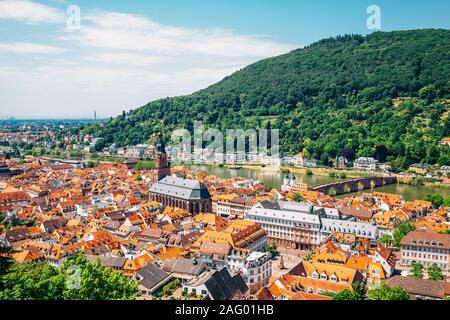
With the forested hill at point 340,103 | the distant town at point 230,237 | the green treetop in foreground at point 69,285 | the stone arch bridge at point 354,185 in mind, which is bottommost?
the stone arch bridge at point 354,185

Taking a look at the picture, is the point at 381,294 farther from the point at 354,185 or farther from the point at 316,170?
the point at 316,170

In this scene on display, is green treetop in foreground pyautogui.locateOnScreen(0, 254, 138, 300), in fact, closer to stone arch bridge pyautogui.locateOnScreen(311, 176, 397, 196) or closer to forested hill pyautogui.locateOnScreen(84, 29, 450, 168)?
stone arch bridge pyautogui.locateOnScreen(311, 176, 397, 196)

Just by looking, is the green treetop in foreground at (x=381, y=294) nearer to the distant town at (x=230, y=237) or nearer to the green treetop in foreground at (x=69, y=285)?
the distant town at (x=230, y=237)

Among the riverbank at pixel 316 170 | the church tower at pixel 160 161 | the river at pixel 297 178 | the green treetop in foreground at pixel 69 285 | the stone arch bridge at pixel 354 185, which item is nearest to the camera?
the green treetop in foreground at pixel 69 285

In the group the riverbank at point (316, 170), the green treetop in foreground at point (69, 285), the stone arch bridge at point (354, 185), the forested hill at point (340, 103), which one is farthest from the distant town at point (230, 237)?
the forested hill at point (340, 103)

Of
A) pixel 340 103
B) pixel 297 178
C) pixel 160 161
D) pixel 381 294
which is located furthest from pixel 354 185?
pixel 340 103

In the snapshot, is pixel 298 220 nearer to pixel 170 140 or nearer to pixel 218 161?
pixel 218 161

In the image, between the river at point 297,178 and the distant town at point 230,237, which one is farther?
the river at point 297,178
